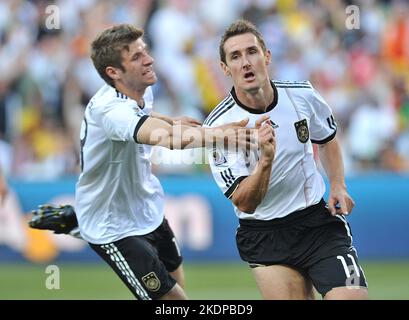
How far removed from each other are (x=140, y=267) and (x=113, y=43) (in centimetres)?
166

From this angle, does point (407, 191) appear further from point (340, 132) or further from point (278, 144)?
point (278, 144)

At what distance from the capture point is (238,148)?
6.41 metres

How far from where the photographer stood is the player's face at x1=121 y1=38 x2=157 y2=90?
285 inches

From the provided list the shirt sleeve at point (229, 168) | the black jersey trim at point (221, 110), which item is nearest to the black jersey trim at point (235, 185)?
the shirt sleeve at point (229, 168)

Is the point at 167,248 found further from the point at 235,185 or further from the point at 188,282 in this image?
the point at 188,282

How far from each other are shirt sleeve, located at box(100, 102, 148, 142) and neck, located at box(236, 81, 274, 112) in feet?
2.32

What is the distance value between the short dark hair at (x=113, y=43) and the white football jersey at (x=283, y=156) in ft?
2.83

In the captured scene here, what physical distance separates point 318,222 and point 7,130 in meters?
8.70

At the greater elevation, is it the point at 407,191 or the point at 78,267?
the point at 407,191

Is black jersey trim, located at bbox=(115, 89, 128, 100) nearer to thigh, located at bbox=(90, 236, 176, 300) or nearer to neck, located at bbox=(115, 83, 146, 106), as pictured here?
neck, located at bbox=(115, 83, 146, 106)

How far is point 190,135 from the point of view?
248 inches

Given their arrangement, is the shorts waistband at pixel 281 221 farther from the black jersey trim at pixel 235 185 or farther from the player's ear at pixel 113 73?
the player's ear at pixel 113 73

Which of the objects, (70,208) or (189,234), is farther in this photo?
(189,234)
